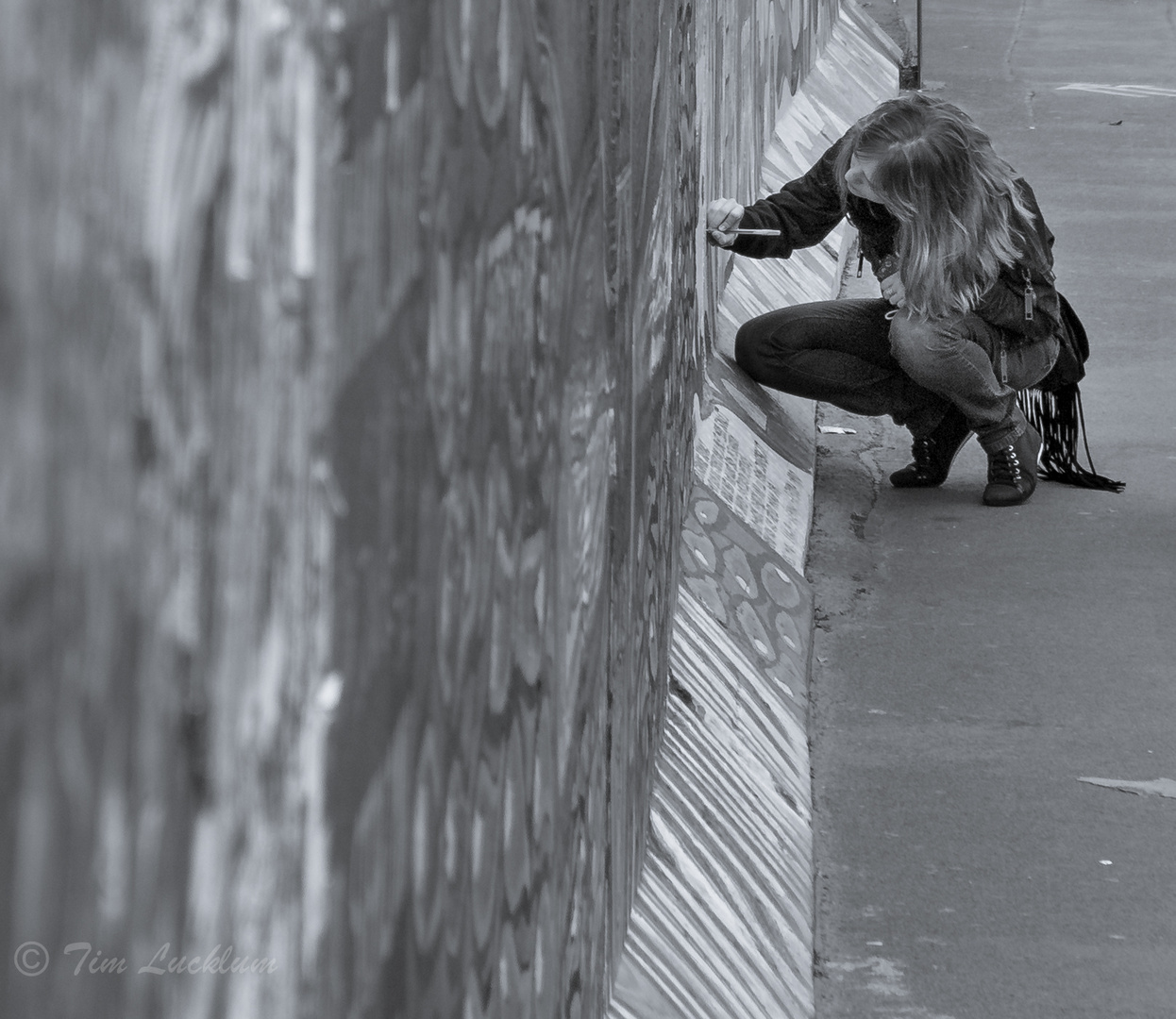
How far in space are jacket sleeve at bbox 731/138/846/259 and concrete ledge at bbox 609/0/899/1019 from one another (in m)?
0.35

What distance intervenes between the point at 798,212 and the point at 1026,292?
655mm

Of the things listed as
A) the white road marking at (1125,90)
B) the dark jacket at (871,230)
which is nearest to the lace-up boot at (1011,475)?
the dark jacket at (871,230)

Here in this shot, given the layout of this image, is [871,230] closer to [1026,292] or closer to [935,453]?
[1026,292]

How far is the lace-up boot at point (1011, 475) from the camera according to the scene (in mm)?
5074

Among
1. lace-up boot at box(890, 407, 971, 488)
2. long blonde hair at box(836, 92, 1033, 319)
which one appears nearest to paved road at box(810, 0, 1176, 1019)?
lace-up boot at box(890, 407, 971, 488)

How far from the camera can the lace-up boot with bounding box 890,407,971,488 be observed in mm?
5117

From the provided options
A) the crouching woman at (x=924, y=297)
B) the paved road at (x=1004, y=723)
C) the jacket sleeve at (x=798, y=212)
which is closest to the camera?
the paved road at (x=1004, y=723)

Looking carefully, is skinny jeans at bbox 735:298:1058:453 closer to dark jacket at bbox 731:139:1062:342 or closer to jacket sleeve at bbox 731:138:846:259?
dark jacket at bbox 731:139:1062:342

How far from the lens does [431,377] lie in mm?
1233

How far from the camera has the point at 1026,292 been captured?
4.86 m

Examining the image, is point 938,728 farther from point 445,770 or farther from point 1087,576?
point 445,770

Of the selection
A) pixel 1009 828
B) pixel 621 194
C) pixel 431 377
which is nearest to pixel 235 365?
pixel 431 377

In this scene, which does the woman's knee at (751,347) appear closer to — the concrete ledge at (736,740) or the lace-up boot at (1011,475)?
the concrete ledge at (736,740)

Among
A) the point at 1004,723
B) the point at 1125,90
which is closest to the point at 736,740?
the point at 1004,723
